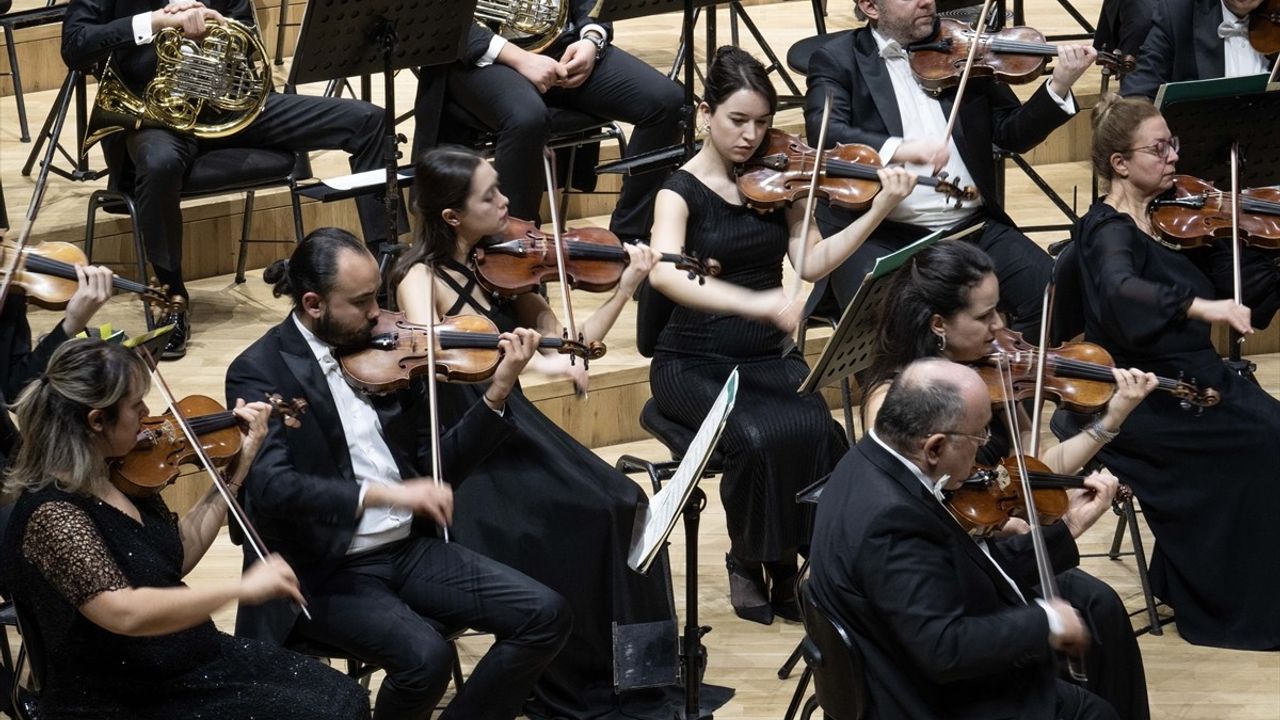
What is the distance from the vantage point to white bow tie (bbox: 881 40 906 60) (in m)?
4.23

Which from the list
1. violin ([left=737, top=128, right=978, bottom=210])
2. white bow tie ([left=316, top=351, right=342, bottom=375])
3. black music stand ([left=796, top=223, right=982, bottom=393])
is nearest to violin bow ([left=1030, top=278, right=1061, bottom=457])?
black music stand ([left=796, top=223, right=982, bottom=393])

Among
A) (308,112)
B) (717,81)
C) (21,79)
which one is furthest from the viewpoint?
(21,79)

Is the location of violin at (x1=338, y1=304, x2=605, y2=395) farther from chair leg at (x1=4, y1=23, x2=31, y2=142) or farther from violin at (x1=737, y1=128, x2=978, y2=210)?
chair leg at (x1=4, y1=23, x2=31, y2=142)

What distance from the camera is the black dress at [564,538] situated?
134 inches

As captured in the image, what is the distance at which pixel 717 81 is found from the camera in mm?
3787

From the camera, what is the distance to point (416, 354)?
3.18m

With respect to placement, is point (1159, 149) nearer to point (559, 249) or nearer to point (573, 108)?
point (559, 249)

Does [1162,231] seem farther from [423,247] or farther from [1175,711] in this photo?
[423,247]

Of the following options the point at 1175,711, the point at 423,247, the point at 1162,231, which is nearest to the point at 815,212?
the point at 1162,231

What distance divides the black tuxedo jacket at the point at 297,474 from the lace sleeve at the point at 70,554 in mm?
417

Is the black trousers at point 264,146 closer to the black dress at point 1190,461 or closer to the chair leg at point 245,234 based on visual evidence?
the chair leg at point 245,234

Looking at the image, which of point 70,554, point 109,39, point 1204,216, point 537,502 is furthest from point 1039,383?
point 109,39

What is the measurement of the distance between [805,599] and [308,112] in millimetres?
2488

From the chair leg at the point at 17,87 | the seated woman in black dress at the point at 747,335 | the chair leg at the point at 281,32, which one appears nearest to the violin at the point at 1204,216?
the seated woman in black dress at the point at 747,335
